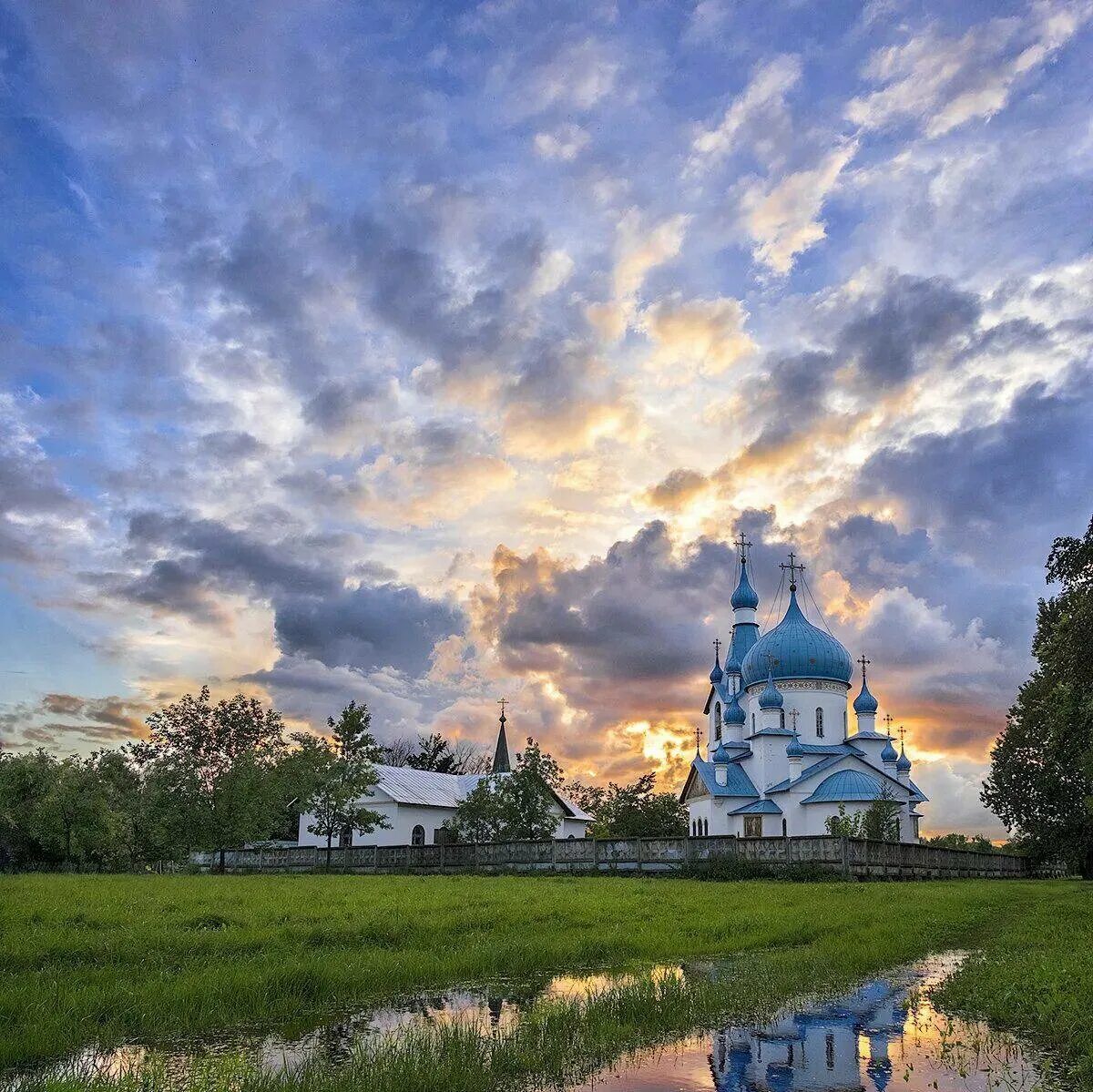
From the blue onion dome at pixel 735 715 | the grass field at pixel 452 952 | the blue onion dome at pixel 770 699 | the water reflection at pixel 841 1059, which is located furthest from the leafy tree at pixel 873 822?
the water reflection at pixel 841 1059

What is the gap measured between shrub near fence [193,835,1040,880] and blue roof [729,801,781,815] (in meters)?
12.6

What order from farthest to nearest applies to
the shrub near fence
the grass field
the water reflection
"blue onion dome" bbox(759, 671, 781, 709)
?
"blue onion dome" bbox(759, 671, 781, 709)
the shrub near fence
the grass field
the water reflection

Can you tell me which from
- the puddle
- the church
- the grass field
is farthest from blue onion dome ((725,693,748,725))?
the puddle

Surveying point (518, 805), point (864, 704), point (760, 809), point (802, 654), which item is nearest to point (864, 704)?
point (864, 704)

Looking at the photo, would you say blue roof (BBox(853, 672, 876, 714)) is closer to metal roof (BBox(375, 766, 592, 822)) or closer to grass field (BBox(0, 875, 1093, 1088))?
metal roof (BBox(375, 766, 592, 822))

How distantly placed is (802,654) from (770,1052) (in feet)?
190

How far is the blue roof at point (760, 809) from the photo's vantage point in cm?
5900

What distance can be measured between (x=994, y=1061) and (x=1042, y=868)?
57661 millimetres

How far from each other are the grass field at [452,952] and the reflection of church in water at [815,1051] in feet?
2.51

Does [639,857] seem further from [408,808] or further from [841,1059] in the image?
[841,1059]

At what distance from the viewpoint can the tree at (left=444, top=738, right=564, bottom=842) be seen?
170ft

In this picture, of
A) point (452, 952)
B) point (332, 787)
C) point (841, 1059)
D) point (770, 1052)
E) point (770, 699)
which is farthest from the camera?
point (770, 699)

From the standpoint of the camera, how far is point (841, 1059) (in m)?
8.90

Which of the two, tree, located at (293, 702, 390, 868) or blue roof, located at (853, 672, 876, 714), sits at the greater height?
blue roof, located at (853, 672, 876, 714)
